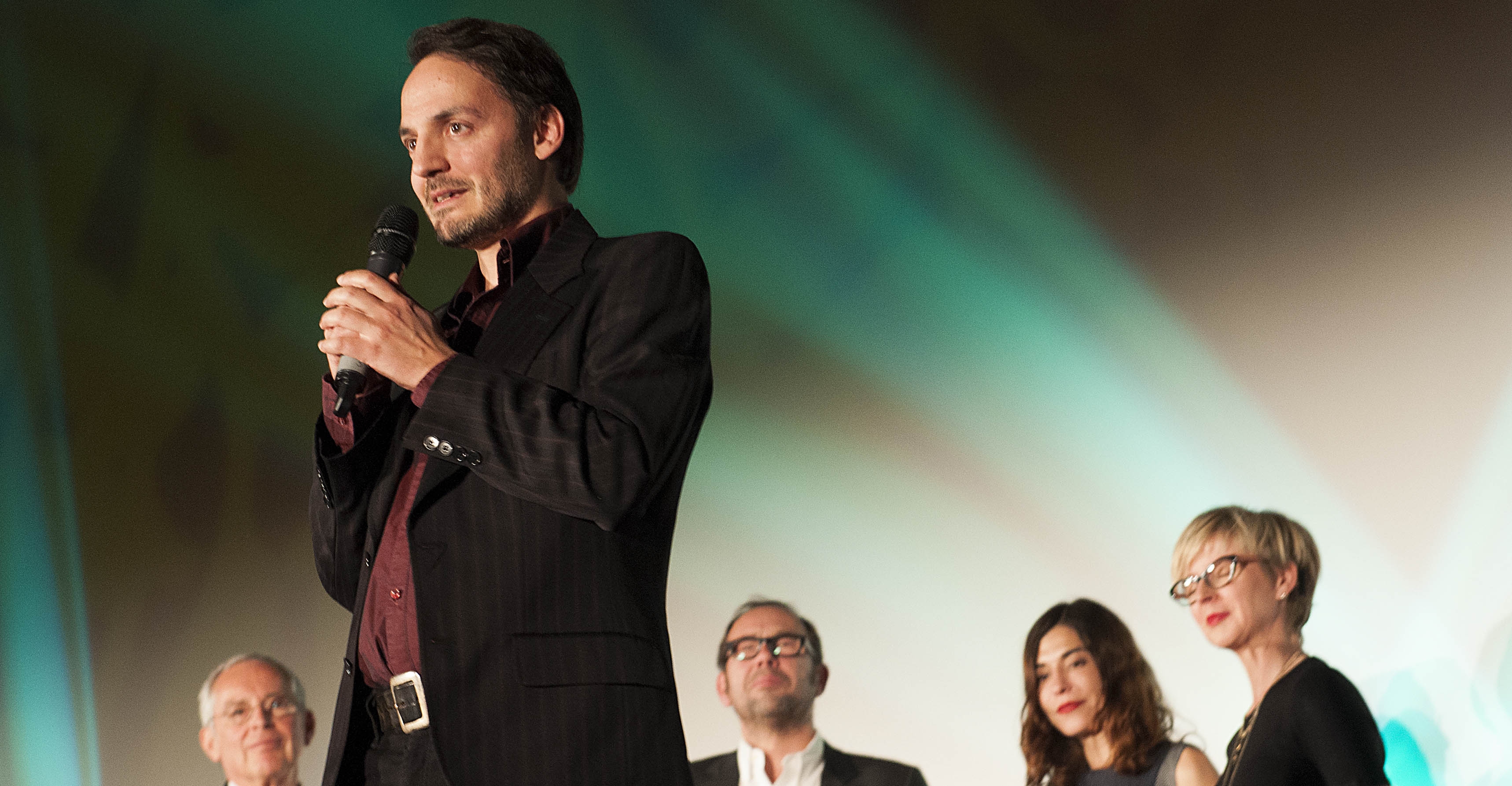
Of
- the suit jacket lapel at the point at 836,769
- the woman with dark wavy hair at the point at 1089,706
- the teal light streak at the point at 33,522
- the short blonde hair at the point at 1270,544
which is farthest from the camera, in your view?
the teal light streak at the point at 33,522

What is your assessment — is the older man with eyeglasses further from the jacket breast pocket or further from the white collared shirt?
the jacket breast pocket

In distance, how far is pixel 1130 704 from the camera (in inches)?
122

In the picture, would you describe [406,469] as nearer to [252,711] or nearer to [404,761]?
[404,761]

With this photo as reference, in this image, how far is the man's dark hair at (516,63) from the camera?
4.82 feet

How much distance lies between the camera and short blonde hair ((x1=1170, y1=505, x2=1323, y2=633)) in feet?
9.16

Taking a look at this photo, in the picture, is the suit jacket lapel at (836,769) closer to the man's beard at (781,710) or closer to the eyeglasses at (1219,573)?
the man's beard at (781,710)

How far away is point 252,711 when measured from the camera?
334 cm

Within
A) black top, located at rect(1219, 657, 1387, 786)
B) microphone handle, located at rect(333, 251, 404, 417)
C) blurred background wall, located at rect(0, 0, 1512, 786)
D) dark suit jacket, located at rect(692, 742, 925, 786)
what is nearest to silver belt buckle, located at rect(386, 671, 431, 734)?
microphone handle, located at rect(333, 251, 404, 417)

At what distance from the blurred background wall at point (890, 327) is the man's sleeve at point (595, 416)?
8.16 feet

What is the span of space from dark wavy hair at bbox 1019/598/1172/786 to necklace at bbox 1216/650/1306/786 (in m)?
0.34

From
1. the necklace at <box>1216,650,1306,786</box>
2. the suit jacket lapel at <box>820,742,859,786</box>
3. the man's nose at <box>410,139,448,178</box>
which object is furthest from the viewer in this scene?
the suit jacket lapel at <box>820,742,859,786</box>

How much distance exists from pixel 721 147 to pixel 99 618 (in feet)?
7.94

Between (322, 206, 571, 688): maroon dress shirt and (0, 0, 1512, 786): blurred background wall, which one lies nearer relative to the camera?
(322, 206, 571, 688): maroon dress shirt

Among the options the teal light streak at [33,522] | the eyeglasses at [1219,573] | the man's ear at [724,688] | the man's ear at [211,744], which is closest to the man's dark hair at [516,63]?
the eyeglasses at [1219,573]
